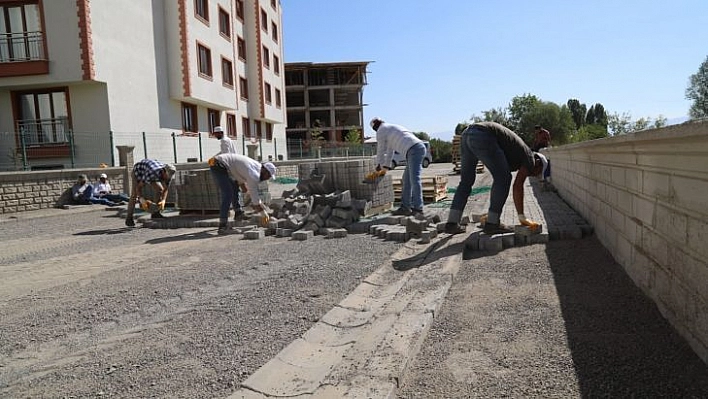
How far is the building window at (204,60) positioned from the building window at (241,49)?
241 inches

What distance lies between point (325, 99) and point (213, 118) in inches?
1325

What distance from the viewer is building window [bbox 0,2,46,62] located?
51.8ft

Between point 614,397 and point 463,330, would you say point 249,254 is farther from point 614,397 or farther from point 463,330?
point 614,397

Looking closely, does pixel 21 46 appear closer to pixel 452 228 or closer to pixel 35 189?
pixel 35 189

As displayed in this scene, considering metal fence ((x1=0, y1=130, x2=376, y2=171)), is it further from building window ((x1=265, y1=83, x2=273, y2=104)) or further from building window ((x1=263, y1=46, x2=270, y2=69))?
building window ((x1=263, y1=46, x2=270, y2=69))

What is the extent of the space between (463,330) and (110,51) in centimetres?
1754

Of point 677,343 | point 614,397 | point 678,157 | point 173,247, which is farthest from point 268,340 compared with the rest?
point 173,247

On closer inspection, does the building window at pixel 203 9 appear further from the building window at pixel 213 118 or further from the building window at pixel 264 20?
the building window at pixel 264 20

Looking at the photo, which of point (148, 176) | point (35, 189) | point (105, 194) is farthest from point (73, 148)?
point (148, 176)

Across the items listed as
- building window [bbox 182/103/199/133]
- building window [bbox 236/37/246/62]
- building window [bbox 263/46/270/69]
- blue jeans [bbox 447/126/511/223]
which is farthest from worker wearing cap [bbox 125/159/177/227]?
building window [bbox 263/46/270/69]

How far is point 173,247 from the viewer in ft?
21.8

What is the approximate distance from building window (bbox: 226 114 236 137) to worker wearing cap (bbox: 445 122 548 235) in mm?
22702

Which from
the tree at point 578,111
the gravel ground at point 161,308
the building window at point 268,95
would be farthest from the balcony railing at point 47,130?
the tree at point 578,111

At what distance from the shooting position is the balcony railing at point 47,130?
605 inches
